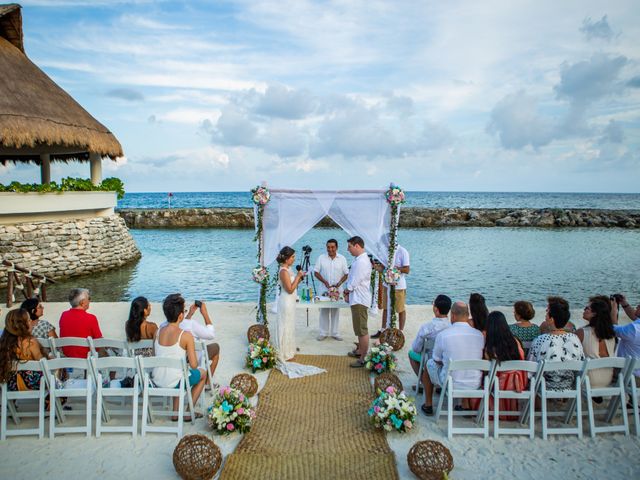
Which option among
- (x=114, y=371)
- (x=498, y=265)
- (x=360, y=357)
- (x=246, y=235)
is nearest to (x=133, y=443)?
(x=114, y=371)

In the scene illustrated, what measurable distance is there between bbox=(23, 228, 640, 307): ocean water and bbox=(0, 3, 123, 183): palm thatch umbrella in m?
5.12

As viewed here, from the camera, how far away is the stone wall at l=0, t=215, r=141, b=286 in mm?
16984

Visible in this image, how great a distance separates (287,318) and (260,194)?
8.14 feet

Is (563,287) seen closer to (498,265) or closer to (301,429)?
(498,265)

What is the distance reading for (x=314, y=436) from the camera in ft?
17.9

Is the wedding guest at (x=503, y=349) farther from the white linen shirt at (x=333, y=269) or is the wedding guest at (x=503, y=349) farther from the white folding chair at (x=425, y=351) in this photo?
the white linen shirt at (x=333, y=269)

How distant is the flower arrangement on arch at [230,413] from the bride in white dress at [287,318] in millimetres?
1964

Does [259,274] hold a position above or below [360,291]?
above

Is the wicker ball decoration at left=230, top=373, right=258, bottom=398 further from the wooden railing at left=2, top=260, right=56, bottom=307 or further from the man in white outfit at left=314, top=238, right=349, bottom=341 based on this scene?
the wooden railing at left=2, top=260, right=56, bottom=307

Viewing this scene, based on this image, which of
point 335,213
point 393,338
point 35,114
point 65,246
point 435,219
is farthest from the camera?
point 435,219

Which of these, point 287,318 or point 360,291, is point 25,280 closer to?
point 287,318

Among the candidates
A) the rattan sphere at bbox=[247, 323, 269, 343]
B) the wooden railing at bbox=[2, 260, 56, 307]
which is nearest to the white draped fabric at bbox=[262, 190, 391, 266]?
the rattan sphere at bbox=[247, 323, 269, 343]

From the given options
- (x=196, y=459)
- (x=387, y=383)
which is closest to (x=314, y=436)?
(x=387, y=383)

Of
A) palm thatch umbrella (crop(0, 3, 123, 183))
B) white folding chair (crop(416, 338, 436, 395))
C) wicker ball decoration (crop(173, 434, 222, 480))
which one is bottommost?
Answer: wicker ball decoration (crop(173, 434, 222, 480))
